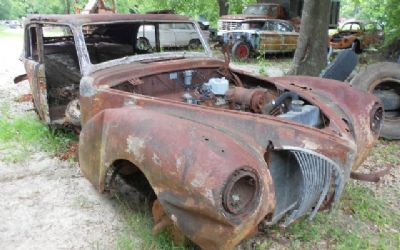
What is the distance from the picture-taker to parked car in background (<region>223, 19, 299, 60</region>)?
12977 mm

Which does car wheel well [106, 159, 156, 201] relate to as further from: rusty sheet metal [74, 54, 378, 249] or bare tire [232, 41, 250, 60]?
bare tire [232, 41, 250, 60]

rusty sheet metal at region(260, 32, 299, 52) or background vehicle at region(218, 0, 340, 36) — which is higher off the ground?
background vehicle at region(218, 0, 340, 36)

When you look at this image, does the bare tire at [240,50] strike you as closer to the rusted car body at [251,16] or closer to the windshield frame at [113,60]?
the rusted car body at [251,16]

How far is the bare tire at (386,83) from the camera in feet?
17.8

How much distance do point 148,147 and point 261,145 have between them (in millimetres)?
727

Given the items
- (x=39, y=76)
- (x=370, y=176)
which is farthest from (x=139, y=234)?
(x=39, y=76)

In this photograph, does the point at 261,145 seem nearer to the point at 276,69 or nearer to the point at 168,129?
the point at 168,129

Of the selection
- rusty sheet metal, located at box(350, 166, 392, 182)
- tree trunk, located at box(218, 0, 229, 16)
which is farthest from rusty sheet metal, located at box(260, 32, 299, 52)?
rusty sheet metal, located at box(350, 166, 392, 182)

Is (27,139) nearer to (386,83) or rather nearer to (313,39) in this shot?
(386,83)

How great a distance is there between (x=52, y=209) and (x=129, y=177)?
2.53ft

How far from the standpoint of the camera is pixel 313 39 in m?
7.90

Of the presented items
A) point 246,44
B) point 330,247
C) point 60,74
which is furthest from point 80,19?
point 246,44

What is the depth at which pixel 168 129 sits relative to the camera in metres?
2.61

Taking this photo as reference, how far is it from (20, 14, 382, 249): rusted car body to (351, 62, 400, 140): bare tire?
1640 millimetres
